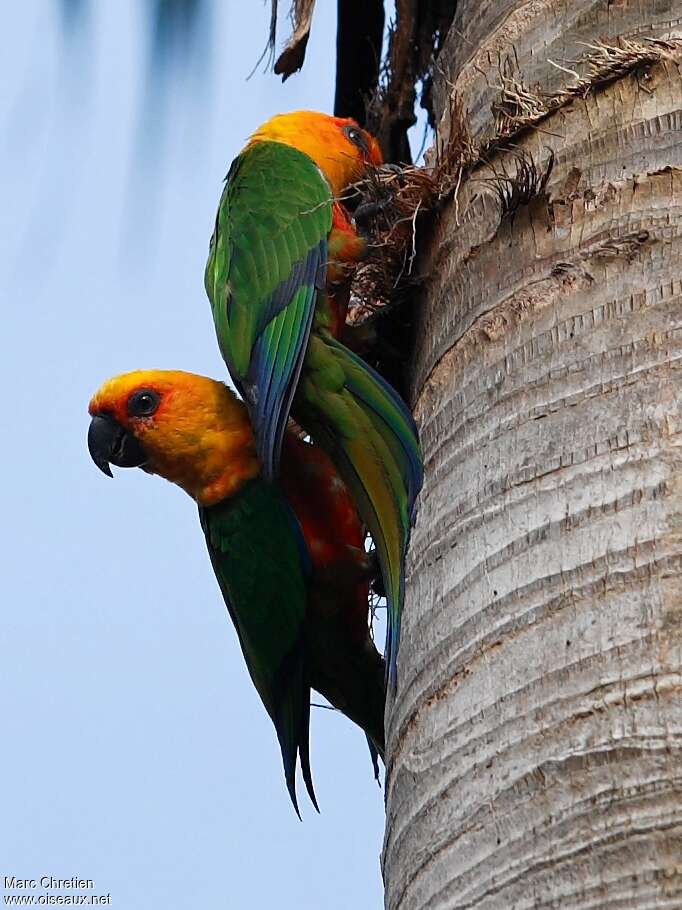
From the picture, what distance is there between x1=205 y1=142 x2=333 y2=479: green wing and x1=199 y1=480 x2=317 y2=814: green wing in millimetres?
286

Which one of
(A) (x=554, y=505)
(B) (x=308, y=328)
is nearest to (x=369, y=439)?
(B) (x=308, y=328)

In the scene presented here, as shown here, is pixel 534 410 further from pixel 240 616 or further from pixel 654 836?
pixel 240 616

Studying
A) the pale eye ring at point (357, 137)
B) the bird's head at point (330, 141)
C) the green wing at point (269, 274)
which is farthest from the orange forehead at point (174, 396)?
the pale eye ring at point (357, 137)

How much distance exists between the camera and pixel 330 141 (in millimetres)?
2795

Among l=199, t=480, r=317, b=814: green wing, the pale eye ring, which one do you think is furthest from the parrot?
the pale eye ring

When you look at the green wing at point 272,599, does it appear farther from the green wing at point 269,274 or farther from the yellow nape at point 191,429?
the green wing at point 269,274

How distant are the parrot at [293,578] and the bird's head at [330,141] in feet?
1.95

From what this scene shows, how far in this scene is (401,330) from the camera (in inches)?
92.3

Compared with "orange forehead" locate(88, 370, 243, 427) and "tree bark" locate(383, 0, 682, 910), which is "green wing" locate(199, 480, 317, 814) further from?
"tree bark" locate(383, 0, 682, 910)

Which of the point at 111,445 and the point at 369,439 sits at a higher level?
the point at 111,445

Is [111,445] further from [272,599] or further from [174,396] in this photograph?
[272,599]

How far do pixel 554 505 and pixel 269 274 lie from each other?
104 centimetres

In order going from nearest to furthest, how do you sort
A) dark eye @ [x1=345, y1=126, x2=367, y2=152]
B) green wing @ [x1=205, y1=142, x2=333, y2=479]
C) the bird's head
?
green wing @ [x1=205, y1=142, x2=333, y2=479], the bird's head, dark eye @ [x1=345, y1=126, x2=367, y2=152]

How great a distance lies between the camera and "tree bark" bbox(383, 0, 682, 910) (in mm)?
1279
